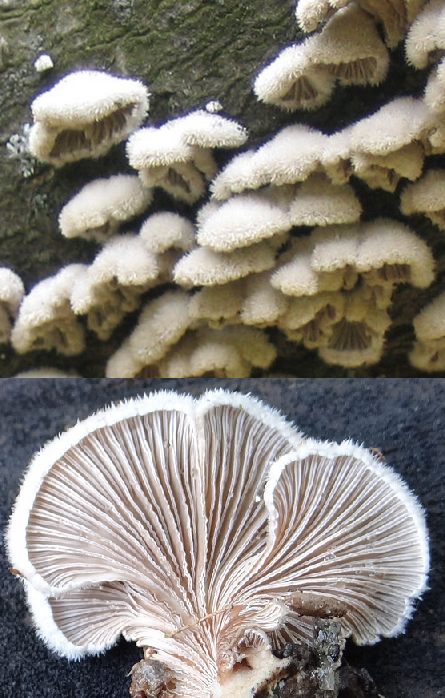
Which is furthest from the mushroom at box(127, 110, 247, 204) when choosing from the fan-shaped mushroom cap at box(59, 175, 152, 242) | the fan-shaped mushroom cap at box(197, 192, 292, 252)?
the fan-shaped mushroom cap at box(197, 192, 292, 252)

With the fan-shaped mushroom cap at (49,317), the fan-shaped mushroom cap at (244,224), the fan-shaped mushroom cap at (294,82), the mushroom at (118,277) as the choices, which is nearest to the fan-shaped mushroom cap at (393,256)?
the fan-shaped mushroom cap at (244,224)

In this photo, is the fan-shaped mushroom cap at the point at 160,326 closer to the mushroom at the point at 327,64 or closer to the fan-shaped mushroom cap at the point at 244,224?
the fan-shaped mushroom cap at the point at 244,224

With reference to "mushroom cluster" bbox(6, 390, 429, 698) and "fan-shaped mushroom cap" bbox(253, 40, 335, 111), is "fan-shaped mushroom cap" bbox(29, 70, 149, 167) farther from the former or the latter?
"mushroom cluster" bbox(6, 390, 429, 698)

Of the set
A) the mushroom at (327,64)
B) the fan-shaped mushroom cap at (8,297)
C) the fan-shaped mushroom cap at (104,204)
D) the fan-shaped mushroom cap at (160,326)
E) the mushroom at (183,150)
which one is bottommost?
the fan-shaped mushroom cap at (160,326)

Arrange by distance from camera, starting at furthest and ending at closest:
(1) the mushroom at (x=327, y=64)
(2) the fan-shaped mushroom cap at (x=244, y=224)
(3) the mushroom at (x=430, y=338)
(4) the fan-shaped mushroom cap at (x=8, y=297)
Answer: (4) the fan-shaped mushroom cap at (x=8, y=297) < (3) the mushroom at (x=430, y=338) < (2) the fan-shaped mushroom cap at (x=244, y=224) < (1) the mushroom at (x=327, y=64)

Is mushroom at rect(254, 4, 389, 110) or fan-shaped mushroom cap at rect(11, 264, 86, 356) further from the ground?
mushroom at rect(254, 4, 389, 110)

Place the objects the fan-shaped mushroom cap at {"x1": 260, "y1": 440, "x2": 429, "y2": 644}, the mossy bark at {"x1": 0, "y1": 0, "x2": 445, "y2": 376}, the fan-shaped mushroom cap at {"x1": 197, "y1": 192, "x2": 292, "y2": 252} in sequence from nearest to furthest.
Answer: the fan-shaped mushroom cap at {"x1": 260, "y1": 440, "x2": 429, "y2": 644} < the fan-shaped mushroom cap at {"x1": 197, "y1": 192, "x2": 292, "y2": 252} < the mossy bark at {"x1": 0, "y1": 0, "x2": 445, "y2": 376}

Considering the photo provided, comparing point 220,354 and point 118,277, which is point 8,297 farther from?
point 220,354
